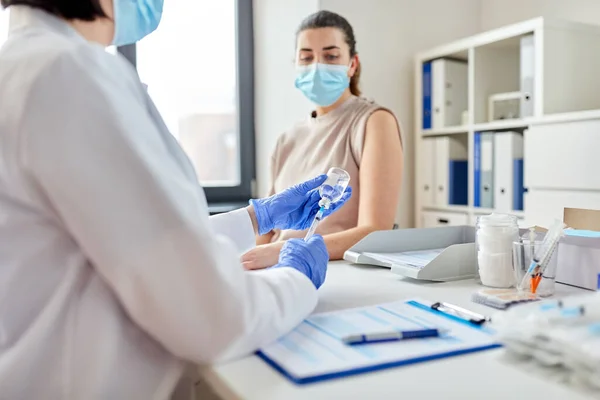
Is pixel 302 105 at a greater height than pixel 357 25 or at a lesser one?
lesser

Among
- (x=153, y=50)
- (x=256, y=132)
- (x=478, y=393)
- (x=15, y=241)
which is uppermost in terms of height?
(x=153, y=50)

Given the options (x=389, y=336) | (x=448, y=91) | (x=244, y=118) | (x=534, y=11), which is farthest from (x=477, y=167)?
(x=389, y=336)

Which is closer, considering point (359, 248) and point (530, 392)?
point (530, 392)

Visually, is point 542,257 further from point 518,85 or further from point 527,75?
point 518,85

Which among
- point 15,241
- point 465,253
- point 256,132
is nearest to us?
point 15,241

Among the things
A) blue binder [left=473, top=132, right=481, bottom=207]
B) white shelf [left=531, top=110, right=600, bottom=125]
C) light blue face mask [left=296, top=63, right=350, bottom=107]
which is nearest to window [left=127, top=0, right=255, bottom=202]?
light blue face mask [left=296, top=63, right=350, bottom=107]

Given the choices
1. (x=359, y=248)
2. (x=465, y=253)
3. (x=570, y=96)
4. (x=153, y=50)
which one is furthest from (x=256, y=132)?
(x=465, y=253)

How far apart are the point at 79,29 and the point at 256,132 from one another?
2039mm

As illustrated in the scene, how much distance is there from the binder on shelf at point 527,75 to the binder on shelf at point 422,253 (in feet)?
3.39

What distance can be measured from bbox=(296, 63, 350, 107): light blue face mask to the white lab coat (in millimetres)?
1191

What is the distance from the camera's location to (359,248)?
124 cm

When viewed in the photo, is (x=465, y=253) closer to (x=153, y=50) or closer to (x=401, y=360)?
(x=401, y=360)

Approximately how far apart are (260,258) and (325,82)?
0.87 metres

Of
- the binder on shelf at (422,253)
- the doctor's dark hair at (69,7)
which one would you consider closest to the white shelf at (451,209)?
the binder on shelf at (422,253)
